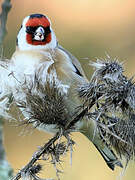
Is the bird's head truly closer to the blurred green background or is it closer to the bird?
the bird

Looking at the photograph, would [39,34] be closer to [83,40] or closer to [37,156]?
[37,156]

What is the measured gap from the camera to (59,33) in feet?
15.6

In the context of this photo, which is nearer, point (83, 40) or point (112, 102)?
point (112, 102)

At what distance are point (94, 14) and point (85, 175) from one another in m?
1.50

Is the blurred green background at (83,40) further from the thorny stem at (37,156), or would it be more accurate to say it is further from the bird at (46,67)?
the thorny stem at (37,156)

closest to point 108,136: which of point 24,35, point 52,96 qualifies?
point 52,96

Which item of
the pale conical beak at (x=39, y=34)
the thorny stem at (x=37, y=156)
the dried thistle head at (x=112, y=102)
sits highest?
the pale conical beak at (x=39, y=34)

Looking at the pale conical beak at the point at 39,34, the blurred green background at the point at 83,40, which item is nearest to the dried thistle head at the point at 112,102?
the pale conical beak at the point at 39,34

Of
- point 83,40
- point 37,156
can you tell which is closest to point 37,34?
point 37,156

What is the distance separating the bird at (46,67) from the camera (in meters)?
2.31

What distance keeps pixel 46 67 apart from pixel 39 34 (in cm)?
30

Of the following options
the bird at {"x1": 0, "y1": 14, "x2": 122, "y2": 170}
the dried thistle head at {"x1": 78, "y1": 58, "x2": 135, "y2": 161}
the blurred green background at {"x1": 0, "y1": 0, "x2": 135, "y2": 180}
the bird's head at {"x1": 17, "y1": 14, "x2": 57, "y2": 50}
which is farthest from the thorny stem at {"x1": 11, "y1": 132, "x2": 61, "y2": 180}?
the blurred green background at {"x1": 0, "y1": 0, "x2": 135, "y2": 180}

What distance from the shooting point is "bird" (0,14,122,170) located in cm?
231

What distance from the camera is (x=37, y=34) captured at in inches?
103
